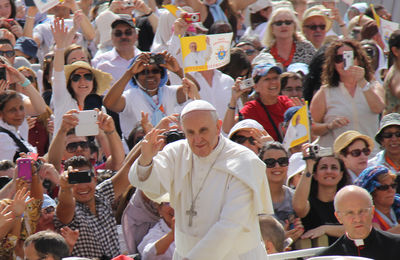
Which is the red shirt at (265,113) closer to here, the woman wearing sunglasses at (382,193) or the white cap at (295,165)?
the white cap at (295,165)

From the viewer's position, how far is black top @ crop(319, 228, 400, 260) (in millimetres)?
6676

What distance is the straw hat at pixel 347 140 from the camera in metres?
8.48

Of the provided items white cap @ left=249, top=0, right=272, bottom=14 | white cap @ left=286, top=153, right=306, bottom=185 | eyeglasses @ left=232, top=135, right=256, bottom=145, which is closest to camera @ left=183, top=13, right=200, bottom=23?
white cap @ left=249, top=0, right=272, bottom=14

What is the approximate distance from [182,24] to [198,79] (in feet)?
3.09

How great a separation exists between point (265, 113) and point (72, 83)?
1.99m

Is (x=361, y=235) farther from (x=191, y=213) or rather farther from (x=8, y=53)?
(x=8, y=53)

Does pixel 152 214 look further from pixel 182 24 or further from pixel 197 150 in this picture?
pixel 182 24

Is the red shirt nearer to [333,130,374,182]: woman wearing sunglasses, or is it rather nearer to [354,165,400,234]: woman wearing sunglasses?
[333,130,374,182]: woman wearing sunglasses

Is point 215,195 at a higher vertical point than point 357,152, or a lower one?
higher

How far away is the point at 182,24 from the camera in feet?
35.1

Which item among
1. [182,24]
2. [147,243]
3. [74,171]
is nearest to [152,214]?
[147,243]

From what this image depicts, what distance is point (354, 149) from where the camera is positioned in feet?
27.8

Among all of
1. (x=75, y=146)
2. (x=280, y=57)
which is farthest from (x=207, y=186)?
(x=280, y=57)

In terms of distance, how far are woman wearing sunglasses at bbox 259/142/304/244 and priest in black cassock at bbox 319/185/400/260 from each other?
999mm
